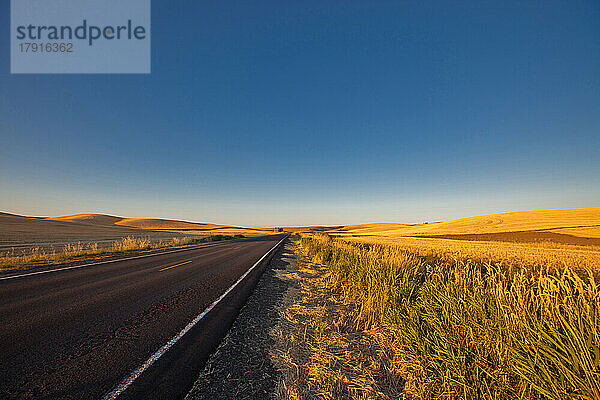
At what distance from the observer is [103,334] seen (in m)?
3.79

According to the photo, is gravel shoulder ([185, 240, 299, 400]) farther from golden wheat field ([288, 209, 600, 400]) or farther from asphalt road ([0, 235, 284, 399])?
golden wheat field ([288, 209, 600, 400])

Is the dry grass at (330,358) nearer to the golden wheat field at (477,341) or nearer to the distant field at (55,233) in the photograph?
the golden wheat field at (477,341)

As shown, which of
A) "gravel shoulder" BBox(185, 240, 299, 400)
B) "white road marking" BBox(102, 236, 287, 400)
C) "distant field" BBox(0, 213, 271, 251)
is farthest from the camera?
"distant field" BBox(0, 213, 271, 251)

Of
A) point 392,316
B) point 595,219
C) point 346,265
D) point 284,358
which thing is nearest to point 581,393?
point 392,316

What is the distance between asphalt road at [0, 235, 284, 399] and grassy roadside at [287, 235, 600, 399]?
1.89m

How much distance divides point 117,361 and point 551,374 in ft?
15.8

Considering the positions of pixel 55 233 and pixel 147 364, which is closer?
pixel 147 364

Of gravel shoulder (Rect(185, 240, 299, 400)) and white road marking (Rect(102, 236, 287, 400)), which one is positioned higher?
white road marking (Rect(102, 236, 287, 400))

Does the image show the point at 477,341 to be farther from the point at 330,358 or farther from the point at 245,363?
the point at 245,363

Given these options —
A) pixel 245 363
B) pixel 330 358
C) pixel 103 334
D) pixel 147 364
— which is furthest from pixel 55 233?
pixel 330 358

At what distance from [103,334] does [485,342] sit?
5.70 meters

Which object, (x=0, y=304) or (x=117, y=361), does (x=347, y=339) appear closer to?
(x=117, y=361)

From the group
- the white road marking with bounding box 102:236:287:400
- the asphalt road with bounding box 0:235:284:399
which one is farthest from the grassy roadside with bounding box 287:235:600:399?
the white road marking with bounding box 102:236:287:400

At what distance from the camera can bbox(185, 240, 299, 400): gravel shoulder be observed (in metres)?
2.58
